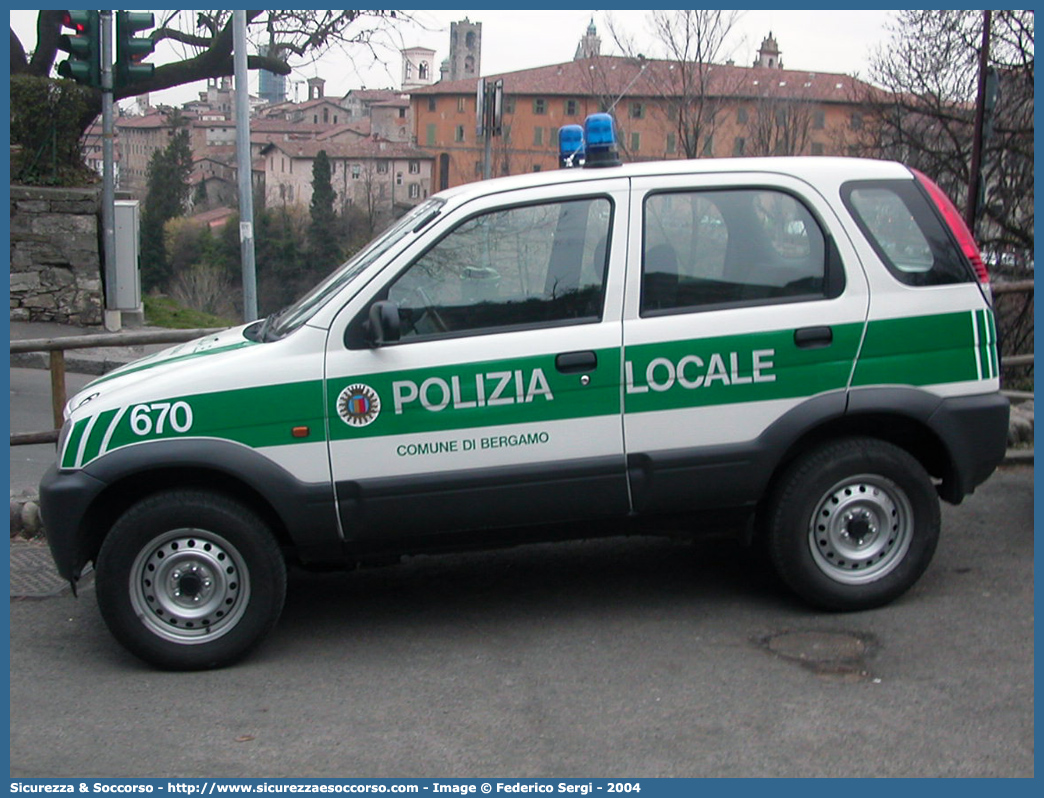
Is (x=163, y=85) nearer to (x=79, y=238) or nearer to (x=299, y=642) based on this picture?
(x=79, y=238)

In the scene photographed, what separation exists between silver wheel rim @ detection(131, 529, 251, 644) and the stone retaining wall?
13788 millimetres

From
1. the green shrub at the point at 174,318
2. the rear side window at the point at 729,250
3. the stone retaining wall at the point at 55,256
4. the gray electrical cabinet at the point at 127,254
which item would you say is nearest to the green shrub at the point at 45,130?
the stone retaining wall at the point at 55,256

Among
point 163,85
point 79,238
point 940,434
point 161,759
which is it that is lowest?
point 161,759

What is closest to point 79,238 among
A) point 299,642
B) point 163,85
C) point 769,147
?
point 163,85

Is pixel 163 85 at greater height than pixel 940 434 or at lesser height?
greater

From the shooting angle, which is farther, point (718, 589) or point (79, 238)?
point (79, 238)

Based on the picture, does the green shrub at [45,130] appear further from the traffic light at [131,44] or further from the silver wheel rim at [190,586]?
the silver wheel rim at [190,586]

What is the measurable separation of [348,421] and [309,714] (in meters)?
1.17

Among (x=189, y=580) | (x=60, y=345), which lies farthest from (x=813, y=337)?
(x=60, y=345)

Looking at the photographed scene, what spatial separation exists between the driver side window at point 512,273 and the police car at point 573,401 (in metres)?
0.01

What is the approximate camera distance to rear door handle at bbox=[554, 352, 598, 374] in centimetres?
505

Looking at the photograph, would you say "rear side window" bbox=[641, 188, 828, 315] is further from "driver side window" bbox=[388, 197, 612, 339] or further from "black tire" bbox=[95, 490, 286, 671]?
"black tire" bbox=[95, 490, 286, 671]

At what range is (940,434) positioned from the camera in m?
5.31

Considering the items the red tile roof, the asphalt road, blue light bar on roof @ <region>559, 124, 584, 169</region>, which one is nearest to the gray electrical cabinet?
the red tile roof
